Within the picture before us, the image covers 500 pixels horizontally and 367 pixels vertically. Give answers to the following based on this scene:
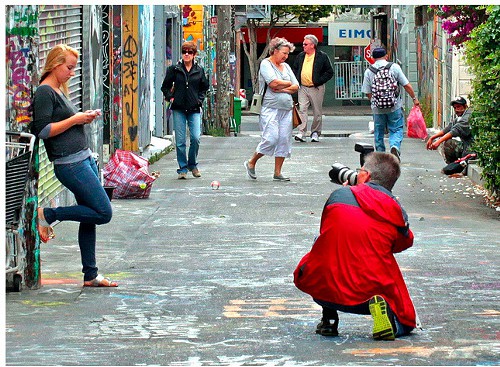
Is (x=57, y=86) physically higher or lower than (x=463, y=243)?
higher

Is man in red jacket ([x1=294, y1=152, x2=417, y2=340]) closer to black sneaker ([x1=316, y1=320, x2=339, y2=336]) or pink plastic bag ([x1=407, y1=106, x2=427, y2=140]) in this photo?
black sneaker ([x1=316, y1=320, x2=339, y2=336])

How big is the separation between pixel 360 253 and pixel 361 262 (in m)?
0.05

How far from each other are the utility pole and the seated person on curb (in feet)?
36.6

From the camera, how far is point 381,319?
6969mm

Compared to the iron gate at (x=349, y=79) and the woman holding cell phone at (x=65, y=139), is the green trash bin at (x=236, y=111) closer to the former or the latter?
the iron gate at (x=349, y=79)

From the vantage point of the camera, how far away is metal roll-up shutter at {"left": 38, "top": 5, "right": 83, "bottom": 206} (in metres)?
11.6

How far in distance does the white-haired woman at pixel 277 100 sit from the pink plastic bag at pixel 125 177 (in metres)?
2.20

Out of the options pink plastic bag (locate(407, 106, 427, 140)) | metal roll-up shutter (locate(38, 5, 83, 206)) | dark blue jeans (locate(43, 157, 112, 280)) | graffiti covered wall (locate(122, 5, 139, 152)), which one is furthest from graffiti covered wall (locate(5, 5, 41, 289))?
pink plastic bag (locate(407, 106, 427, 140))

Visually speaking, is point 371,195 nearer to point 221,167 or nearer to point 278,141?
point 278,141

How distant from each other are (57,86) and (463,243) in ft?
13.4

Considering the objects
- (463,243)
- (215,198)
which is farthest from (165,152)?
(463,243)

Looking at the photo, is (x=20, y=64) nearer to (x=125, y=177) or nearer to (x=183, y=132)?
(x=125, y=177)

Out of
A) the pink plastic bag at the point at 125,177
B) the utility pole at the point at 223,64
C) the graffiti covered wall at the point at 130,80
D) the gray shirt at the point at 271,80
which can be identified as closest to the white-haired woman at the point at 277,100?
the gray shirt at the point at 271,80

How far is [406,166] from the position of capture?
711 inches
